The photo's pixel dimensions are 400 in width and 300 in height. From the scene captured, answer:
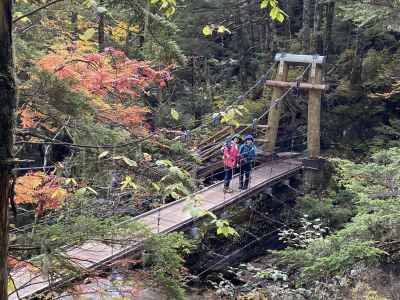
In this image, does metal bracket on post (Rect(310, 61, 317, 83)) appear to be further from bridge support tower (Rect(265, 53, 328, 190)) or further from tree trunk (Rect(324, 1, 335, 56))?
tree trunk (Rect(324, 1, 335, 56))

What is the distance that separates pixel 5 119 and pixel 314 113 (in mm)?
9066

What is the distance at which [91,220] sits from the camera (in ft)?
9.80

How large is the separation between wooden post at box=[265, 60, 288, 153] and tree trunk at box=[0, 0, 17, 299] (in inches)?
353

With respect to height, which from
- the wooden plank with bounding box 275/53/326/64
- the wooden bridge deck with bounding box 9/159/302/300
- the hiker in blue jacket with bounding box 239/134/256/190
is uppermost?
the wooden plank with bounding box 275/53/326/64

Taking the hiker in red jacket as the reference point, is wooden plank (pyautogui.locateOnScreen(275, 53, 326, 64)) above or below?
above

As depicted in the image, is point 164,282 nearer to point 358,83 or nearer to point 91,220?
point 91,220

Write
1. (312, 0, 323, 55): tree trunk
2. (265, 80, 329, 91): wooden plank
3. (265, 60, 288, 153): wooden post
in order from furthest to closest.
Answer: (312, 0, 323, 55): tree trunk → (265, 60, 288, 153): wooden post → (265, 80, 329, 91): wooden plank

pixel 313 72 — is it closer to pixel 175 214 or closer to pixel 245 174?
pixel 245 174

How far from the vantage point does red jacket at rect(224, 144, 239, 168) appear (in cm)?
776

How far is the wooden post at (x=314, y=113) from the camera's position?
32.7 ft

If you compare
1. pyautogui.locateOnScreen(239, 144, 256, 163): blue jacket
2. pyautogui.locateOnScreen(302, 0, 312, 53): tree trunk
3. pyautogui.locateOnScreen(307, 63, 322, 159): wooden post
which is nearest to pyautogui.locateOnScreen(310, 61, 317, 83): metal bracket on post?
pyautogui.locateOnScreen(307, 63, 322, 159): wooden post

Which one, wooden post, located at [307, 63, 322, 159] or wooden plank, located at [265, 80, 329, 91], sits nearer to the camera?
wooden plank, located at [265, 80, 329, 91]

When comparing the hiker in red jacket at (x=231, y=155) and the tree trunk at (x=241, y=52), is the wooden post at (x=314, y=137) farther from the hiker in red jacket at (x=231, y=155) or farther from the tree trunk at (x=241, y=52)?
the tree trunk at (x=241, y=52)

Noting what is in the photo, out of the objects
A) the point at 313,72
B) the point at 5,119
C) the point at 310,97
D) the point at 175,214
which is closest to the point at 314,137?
the point at 310,97
